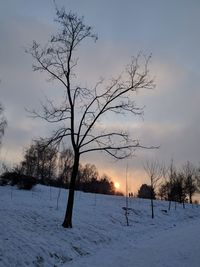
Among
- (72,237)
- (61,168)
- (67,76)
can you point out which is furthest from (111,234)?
(61,168)

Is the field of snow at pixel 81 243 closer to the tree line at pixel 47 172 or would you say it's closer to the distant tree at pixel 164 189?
the tree line at pixel 47 172

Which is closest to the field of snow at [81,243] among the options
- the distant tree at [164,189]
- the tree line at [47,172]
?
the tree line at [47,172]

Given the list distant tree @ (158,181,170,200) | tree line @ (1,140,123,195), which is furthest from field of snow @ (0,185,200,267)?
distant tree @ (158,181,170,200)

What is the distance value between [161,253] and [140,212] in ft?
67.5

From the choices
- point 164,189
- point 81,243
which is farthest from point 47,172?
point 81,243

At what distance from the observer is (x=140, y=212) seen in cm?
3844

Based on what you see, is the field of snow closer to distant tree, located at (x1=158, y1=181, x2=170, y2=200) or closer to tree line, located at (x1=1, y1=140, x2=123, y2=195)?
tree line, located at (x1=1, y1=140, x2=123, y2=195)

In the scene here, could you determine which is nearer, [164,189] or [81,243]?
[81,243]

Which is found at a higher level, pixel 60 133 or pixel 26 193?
pixel 60 133

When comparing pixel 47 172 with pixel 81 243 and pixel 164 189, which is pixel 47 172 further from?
pixel 81 243

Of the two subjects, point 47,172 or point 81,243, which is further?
point 47,172

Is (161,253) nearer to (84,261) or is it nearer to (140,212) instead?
(84,261)

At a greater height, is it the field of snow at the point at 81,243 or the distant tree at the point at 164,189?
the distant tree at the point at 164,189

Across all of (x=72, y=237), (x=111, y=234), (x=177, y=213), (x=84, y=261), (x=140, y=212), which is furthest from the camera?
(x=177, y=213)
